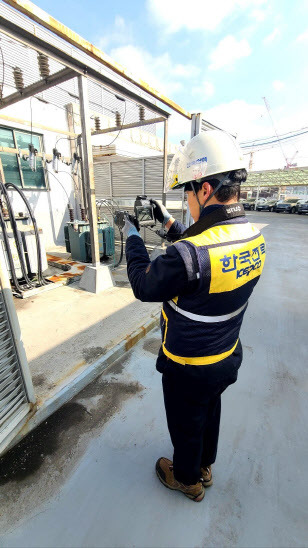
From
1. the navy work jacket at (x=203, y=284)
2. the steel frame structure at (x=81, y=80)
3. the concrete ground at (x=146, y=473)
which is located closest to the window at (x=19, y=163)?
the steel frame structure at (x=81, y=80)

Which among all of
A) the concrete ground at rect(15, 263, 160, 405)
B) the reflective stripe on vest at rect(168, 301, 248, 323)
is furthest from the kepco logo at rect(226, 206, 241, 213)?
the concrete ground at rect(15, 263, 160, 405)

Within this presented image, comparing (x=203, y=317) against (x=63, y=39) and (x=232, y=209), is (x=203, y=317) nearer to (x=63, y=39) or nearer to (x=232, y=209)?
(x=232, y=209)

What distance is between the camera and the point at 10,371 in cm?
164

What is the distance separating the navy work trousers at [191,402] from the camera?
3.95 feet

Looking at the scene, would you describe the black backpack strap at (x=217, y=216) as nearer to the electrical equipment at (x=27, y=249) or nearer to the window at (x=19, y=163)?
the electrical equipment at (x=27, y=249)

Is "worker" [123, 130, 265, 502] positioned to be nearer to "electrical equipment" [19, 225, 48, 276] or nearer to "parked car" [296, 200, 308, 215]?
"electrical equipment" [19, 225, 48, 276]

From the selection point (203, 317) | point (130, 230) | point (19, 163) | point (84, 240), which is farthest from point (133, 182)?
point (203, 317)

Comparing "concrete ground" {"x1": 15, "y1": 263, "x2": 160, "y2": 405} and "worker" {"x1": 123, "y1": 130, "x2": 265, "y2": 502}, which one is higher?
"worker" {"x1": 123, "y1": 130, "x2": 265, "y2": 502}

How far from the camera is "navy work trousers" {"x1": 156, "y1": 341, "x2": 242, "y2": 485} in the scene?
120cm

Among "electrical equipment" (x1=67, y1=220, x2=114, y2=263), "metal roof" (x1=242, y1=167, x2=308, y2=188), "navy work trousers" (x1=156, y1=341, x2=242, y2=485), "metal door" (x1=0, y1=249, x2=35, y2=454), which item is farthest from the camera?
"metal roof" (x1=242, y1=167, x2=308, y2=188)

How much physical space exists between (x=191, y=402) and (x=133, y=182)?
6336 mm

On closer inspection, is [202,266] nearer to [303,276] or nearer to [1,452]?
[1,452]

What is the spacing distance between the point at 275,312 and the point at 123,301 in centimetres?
242

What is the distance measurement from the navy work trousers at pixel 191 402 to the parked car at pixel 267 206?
27.2 meters
